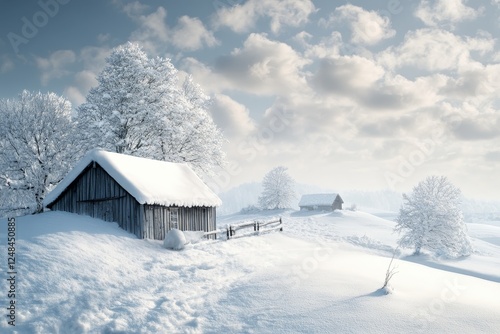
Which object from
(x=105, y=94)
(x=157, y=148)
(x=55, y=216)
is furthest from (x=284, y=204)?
(x=55, y=216)

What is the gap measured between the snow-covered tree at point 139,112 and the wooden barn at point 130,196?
526cm

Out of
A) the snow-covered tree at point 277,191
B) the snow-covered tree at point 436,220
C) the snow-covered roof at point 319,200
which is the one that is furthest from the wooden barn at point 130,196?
the snow-covered roof at point 319,200

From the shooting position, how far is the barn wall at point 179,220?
1672 centimetres

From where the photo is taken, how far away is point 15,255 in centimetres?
1018

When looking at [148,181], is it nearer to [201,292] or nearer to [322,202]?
[201,292]

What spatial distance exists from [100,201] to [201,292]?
9635mm

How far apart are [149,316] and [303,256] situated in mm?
10987

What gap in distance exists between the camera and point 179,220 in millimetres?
19000

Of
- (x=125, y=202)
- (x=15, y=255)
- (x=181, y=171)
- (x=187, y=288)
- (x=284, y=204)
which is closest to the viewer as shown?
(x=15, y=255)

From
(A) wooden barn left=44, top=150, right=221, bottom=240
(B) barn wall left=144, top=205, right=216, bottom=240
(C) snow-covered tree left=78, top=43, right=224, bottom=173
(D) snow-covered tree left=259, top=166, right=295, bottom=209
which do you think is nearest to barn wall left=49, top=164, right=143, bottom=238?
(A) wooden barn left=44, top=150, right=221, bottom=240

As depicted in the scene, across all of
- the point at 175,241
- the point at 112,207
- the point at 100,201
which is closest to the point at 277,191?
the point at 100,201

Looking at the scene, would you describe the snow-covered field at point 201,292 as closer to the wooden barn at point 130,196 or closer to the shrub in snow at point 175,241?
the shrub in snow at point 175,241

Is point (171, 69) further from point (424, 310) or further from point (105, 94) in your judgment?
point (424, 310)

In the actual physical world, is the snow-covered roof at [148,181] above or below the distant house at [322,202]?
above
